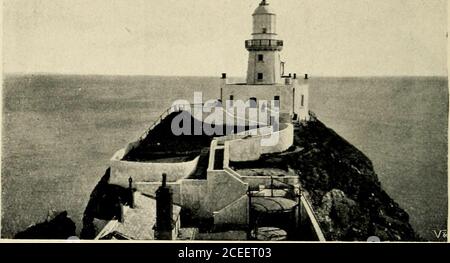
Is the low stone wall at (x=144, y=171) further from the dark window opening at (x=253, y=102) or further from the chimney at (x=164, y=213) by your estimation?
the dark window opening at (x=253, y=102)

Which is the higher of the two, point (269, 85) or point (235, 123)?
point (269, 85)

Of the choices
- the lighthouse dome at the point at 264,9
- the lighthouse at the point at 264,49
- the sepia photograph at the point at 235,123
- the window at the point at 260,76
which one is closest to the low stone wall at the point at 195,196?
the sepia photograph at the point at 235,123

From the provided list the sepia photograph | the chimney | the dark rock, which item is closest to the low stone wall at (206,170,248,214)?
the sepia photograph

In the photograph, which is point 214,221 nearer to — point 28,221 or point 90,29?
point 28,221

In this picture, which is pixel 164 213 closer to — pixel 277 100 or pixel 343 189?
pixel 343 189

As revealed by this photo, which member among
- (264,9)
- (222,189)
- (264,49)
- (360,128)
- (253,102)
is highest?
(264,9)

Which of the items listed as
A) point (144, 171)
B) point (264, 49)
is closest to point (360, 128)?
point (264, 49)

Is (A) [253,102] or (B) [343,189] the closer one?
(B) [343,189]
